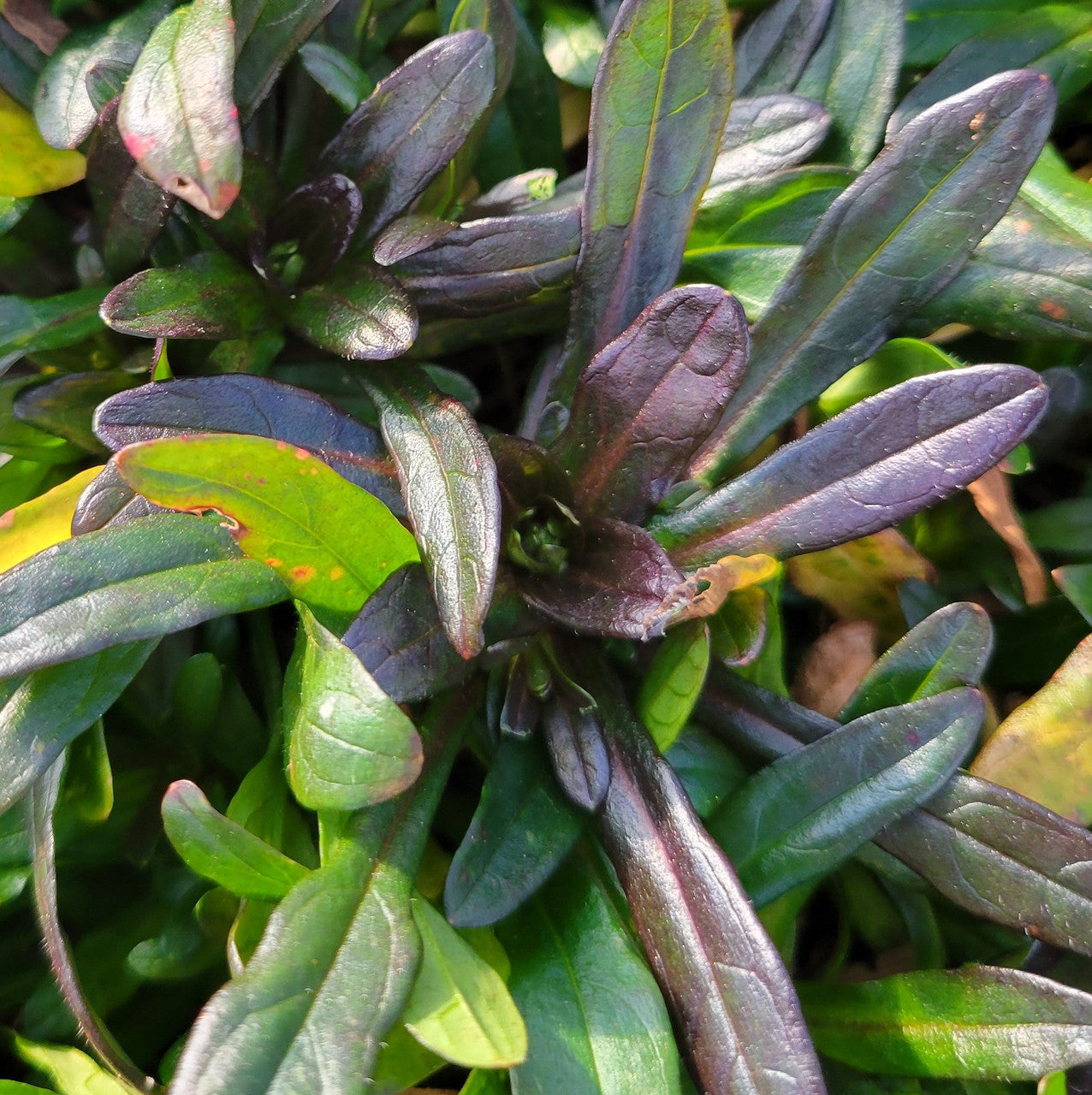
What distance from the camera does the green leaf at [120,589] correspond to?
2.07ft

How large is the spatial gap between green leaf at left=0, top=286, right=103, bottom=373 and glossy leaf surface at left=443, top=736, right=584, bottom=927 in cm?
53

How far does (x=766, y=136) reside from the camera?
0.91 m

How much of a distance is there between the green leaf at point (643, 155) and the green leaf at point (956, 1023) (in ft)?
1.83

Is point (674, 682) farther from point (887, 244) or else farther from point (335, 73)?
point (335, 73)

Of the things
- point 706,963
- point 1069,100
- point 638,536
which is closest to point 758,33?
point 1069,100

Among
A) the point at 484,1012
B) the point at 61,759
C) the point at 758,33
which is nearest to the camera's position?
the point at 484,1012

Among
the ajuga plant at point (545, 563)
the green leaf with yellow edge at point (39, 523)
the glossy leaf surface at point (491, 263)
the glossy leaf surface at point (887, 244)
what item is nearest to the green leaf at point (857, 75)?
the ajuga plant at point (545, 563)

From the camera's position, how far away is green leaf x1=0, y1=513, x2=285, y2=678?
2.07 ft

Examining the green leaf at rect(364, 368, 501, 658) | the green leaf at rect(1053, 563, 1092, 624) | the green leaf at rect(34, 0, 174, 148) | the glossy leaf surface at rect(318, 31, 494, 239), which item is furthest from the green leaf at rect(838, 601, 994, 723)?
the green leaf at rect(34, 0, 174, 148)

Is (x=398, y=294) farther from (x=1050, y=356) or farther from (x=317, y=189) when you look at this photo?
(x=1050, y=356)

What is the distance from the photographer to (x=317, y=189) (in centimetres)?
85

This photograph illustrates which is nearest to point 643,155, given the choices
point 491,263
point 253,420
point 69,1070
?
point 491,263

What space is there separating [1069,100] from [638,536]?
71cm

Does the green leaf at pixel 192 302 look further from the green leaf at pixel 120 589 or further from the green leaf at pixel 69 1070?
the green leaf at pixel 69 1070
